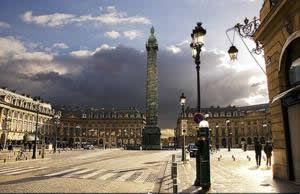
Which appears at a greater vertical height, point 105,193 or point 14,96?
point 14,96

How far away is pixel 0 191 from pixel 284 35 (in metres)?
13.7

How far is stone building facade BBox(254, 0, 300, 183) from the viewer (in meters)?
13.0

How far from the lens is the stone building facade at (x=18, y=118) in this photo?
97.6 m

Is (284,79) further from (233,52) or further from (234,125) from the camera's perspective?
(234,125)

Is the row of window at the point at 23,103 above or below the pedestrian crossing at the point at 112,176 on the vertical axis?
above

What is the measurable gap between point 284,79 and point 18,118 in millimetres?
112230

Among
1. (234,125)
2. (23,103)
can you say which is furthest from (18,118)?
(234,125)

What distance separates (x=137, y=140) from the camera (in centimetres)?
15775

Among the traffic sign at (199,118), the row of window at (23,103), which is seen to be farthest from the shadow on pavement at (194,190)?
the row of window at (23,103)

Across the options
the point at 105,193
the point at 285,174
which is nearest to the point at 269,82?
the point at 285,174

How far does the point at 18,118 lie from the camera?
112062 mm

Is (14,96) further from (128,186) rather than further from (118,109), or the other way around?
(128,186)

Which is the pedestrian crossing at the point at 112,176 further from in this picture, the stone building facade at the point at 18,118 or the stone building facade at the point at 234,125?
the stone building facade at the point at 234,125

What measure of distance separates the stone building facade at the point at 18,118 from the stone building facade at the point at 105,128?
1987cm
